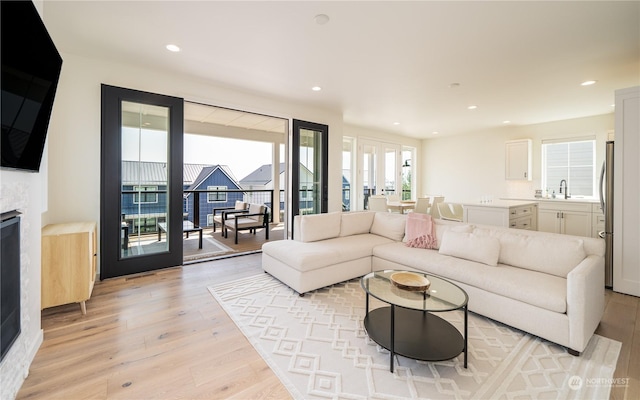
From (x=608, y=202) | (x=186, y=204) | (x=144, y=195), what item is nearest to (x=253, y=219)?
(x=186, y=204)

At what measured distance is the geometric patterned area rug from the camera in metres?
1.58

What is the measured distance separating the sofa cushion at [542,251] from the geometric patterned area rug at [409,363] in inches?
23.6

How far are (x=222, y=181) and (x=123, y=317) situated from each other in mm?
6878

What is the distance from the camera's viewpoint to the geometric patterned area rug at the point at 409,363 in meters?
1.58

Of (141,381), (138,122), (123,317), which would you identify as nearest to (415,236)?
(141,381)

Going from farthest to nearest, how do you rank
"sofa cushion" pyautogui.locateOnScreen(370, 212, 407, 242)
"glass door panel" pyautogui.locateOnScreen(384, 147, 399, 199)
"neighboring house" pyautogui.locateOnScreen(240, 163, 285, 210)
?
"neighboring house" pyautogui.locateOnScreen(240, 163, 285, 210) → "glass door panel" pyautogui.locateOnScreen(384, 147, 399, 199) → "sofa cushion" pyautogui.locateOnScreen(370, 212, 407, 242)

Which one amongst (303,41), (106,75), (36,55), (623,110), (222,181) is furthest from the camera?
(222,181)

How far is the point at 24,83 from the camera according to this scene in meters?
1.51

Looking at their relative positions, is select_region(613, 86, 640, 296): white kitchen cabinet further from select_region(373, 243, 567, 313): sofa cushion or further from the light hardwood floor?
select_region(373, 243, 567, 313): sofa cushion

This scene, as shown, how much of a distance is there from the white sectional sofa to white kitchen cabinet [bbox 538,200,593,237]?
2.93 metres

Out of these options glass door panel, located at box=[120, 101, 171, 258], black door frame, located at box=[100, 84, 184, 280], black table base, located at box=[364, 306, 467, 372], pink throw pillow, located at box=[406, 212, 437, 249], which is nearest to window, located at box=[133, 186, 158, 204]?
glass door panel, located at box=[120, 101, 171, 258]

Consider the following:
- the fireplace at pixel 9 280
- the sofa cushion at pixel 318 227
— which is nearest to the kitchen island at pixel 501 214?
the sofa cushion at pixel 318 227

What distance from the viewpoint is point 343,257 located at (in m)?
3.20

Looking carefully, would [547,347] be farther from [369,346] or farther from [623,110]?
[623,110]
